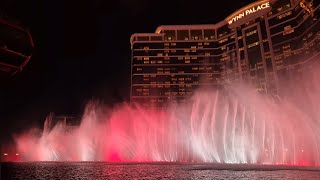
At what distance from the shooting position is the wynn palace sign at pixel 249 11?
115375 millimetres

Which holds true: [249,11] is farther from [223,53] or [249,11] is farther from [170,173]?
[170,173]

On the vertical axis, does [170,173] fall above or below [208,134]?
below

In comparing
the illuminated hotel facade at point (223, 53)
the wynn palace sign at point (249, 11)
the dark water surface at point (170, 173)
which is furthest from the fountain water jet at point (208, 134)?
the wynn palace sign at point (249, 11)

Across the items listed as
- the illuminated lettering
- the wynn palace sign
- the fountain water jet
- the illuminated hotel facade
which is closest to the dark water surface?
the fountain water jet

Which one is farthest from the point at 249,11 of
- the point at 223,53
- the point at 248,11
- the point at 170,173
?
the point at 170,173

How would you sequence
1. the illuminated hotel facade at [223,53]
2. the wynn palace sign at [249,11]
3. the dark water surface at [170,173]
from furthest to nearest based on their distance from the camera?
the wynn palace sign at [249,11]
the illuminated hotel facade at [223,53]
the dark water surface at [170,173]

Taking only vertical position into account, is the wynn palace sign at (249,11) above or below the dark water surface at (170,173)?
above

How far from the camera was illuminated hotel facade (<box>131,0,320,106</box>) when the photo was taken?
105 m

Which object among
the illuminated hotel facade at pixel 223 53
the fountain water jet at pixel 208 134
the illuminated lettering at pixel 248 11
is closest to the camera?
the fountain water jet at pixel 208 134

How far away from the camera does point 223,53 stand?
12812cm

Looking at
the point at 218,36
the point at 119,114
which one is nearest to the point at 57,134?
the point at 119,114

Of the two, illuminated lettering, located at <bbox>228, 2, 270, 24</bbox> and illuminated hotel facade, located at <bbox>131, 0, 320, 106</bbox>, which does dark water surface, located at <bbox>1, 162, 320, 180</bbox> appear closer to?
illuminated hotel facade, located at <bbox>131, 0, 320, 106</bbox>

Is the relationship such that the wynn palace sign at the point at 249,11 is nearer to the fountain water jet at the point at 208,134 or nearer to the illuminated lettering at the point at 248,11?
the illuminated lettering at the point at 248,11

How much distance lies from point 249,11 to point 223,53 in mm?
20819
